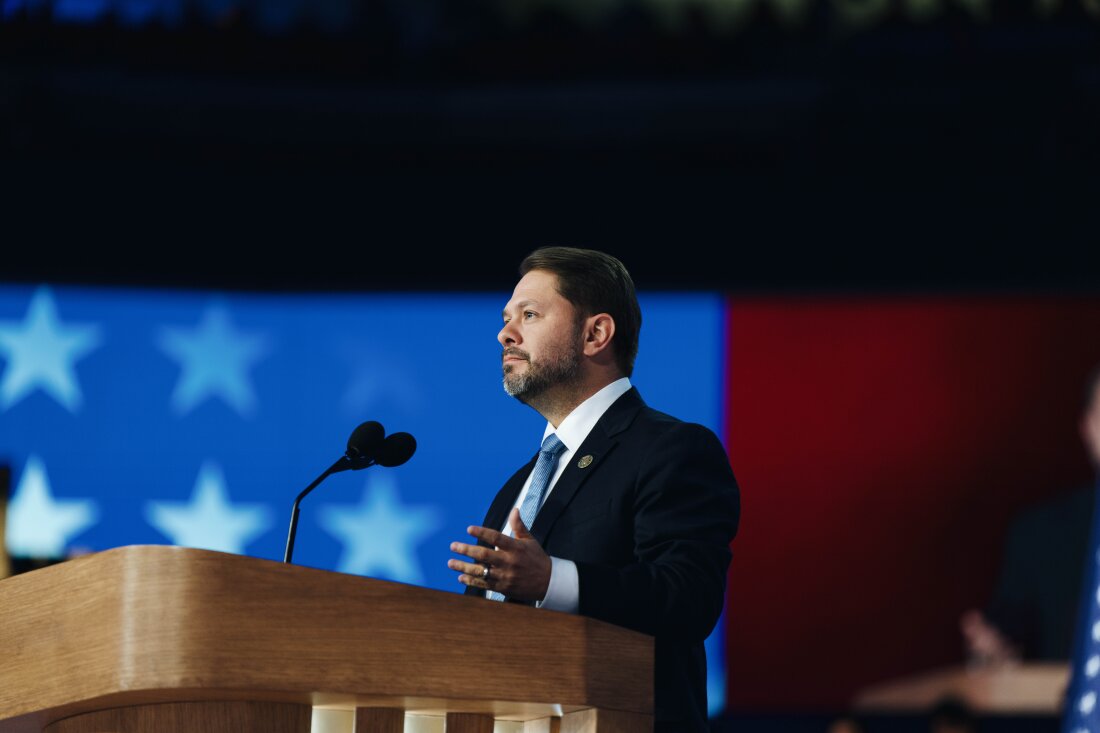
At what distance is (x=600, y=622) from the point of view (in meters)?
1.32

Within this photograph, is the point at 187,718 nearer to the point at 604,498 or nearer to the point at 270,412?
the point at 604,498

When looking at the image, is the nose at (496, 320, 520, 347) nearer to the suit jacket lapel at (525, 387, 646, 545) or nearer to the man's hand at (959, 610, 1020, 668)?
the suit jacket lapel at (525, 387, 646, 545)

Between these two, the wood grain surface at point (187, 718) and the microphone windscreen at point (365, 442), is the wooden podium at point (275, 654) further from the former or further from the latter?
the microphone windscreen at point (365, 442)

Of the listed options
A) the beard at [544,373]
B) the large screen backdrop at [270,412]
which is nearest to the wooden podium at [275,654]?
the beard at [544,373]

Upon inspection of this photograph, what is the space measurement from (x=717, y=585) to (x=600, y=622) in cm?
21

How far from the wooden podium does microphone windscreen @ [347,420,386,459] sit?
14.8 inches

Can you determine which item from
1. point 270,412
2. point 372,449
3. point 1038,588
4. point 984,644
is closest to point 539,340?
point 372,449

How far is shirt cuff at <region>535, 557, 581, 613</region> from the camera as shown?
54.2 inches

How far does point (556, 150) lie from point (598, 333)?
13.6 ft

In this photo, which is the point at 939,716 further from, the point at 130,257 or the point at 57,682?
the point at 57,682

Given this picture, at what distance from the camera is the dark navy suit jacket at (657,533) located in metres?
1.44

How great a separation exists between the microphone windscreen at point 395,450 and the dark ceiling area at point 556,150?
3.62 meters

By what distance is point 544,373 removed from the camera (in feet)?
5.91

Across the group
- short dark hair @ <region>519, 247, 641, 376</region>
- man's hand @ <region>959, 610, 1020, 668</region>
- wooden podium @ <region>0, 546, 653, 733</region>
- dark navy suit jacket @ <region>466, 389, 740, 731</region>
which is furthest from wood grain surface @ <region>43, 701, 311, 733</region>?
man's hand @ <region>959, 610, 1020, 668</region>
